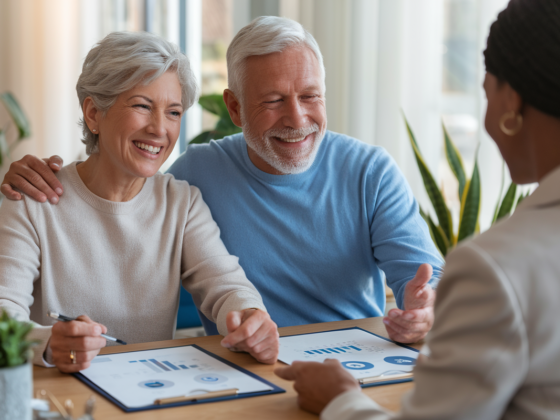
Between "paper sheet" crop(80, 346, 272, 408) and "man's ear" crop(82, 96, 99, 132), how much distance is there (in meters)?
0.72

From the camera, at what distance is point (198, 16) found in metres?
5.14

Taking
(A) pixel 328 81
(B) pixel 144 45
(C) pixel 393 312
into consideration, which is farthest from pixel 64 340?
(A) pixel 328 81

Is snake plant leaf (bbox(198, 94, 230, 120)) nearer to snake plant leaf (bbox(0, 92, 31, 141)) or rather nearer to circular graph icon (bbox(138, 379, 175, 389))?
snake plant leaf (bbox(0, 92, 31, 141))

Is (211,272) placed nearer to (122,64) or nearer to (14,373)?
(122,64)

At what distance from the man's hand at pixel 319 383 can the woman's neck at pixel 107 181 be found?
0.84 m

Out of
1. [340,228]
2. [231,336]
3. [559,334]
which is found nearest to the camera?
[559,334]

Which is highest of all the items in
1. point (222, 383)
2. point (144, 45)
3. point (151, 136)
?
point (144, 45)

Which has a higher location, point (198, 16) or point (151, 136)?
point (198, 16)

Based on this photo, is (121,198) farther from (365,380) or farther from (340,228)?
(365,380)

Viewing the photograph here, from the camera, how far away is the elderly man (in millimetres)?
1839

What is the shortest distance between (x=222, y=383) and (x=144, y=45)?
3.11 ft

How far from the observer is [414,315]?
4.57ft

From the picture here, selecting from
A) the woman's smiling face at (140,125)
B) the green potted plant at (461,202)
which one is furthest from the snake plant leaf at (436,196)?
the woman's smiling face at (140,125)

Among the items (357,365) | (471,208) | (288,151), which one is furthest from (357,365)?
(471,208)
